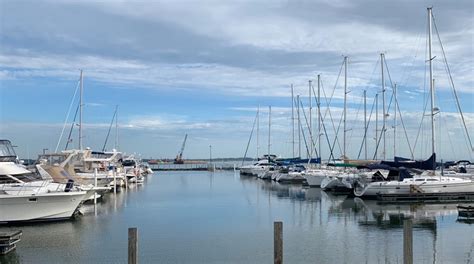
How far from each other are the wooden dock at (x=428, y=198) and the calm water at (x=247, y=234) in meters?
1.96

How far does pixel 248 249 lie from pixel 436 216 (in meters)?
18.0

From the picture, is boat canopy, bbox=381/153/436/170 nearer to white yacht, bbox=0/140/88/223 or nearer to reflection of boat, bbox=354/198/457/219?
reflection of boat, bbox=354/198/457/219

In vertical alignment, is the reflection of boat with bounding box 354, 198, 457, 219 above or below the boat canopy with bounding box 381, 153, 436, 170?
below

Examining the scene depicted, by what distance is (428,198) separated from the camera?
1773 inches

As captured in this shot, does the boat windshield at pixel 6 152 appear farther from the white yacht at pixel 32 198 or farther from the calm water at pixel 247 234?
the calm water at pixel 247 234

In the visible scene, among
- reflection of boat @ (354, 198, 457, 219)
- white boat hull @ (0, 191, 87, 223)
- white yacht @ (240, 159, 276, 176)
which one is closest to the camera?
white boat hull @ (0, 191, 87, 223)

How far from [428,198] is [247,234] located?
2241 cm

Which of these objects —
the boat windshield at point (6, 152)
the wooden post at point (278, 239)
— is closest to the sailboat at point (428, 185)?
the boat windshield at point (6, 152)

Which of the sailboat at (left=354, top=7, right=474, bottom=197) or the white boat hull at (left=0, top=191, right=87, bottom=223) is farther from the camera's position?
the sailboat at (left=354, top=7, right=474, bottom=197)

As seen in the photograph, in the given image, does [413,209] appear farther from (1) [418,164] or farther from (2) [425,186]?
(1) [418,164]

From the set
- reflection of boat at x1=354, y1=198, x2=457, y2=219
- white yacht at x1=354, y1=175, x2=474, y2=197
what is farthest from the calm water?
white yacht at x1=354, y1=175, x2=474, y2=197

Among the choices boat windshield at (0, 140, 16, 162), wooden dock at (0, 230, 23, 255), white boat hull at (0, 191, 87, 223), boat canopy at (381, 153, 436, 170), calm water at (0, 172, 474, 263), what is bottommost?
calm water at (0, 172, 474, 263)

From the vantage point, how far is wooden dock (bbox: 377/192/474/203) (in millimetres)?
45062

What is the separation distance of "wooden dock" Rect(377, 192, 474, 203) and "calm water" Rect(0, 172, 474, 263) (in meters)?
1.96
